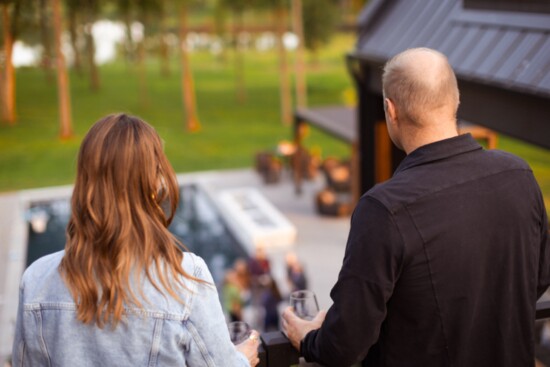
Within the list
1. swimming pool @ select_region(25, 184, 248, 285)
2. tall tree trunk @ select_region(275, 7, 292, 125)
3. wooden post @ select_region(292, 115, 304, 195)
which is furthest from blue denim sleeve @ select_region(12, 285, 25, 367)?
tall tree trunk @ select_region(275, 7, 292, 125)

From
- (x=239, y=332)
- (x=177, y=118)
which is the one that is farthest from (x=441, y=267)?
(x=177, y=118)

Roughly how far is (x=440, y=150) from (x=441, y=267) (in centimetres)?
33

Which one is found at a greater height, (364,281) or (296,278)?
(364,281)

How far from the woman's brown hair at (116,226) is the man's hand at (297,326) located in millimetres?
424

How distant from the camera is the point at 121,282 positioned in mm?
1729

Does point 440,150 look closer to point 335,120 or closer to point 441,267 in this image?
point 441,267

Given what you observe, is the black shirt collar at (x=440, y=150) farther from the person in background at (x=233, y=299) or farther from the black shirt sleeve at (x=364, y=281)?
the person in background at (x=233, y=299)

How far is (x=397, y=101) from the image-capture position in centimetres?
195

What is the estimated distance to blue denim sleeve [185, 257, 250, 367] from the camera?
179 cm

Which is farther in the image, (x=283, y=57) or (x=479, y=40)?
(x=283, y=57)

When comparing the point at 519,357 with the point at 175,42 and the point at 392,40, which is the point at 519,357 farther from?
the point at 175,42

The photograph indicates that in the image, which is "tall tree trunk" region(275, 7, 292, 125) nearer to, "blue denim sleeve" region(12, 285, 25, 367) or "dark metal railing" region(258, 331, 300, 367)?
"dark metal railing" region(258, 331, 300, 367)

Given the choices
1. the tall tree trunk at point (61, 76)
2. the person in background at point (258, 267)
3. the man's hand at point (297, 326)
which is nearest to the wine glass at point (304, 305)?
the man's hand at point (297, 326)

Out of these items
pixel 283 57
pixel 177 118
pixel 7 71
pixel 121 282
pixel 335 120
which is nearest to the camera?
pixel 121 282
